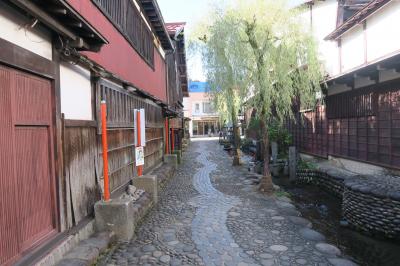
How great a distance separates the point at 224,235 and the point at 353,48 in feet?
36.0

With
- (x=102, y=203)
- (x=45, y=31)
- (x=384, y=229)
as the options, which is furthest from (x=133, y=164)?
(x=384, y=229)

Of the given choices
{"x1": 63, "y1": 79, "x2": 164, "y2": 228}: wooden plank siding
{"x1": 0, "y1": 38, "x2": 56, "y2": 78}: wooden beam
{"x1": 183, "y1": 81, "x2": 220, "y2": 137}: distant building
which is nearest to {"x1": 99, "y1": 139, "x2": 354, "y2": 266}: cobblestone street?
{"x1": 63, "y1": 79, "x2": 164, "y2": 228}: wooden plank siding

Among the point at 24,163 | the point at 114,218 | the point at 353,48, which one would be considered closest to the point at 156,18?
the point at 353,48

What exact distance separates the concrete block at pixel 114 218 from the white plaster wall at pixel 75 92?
67.3 inches

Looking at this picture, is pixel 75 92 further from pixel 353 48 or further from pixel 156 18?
pixel 353 48

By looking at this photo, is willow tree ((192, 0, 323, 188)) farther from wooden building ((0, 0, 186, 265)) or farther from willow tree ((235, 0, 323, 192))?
wooden building ((0, 0, 186, 265))

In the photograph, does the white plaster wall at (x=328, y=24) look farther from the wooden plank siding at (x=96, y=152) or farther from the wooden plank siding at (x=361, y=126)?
the wooden plank siding at (x=96, y=152)

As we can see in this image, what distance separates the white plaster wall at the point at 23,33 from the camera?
3857mm

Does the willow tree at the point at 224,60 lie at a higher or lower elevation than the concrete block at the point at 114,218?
higher

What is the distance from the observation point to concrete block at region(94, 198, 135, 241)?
6.23 metres

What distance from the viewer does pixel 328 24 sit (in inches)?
682

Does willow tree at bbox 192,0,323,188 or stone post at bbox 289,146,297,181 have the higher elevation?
willow tree at bbox 192,0,323,188

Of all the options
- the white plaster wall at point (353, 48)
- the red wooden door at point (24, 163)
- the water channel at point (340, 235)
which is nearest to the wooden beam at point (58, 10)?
the red wooden door at point (24, 163)

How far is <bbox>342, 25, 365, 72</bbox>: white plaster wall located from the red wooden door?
40.8 feet
